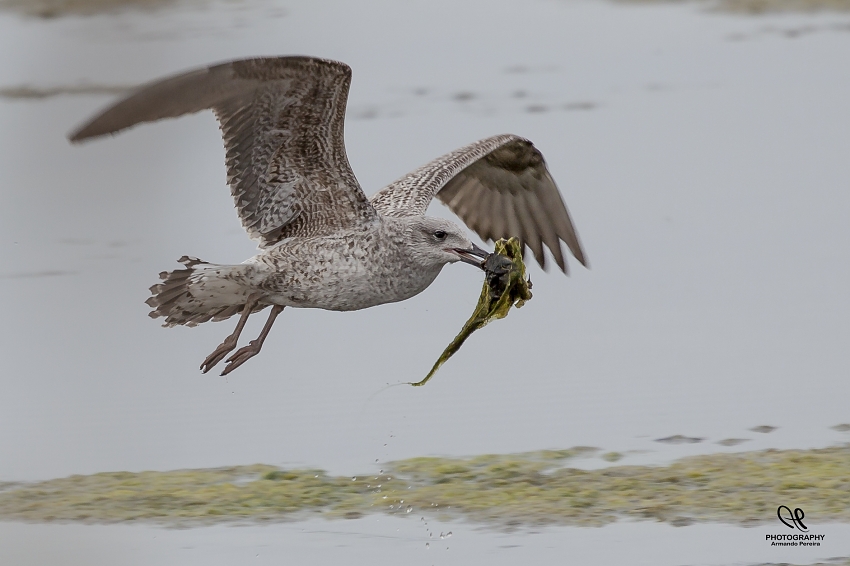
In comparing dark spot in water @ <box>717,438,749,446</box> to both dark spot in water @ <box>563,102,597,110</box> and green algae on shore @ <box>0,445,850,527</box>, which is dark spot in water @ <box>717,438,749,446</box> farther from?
dark spot in water @ <box>563,102,597,110</box>

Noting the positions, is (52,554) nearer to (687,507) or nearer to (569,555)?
(569,555)

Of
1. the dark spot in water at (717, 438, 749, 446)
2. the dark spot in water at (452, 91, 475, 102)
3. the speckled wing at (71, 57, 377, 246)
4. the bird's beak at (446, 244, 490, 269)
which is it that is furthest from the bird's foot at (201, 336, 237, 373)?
the dark spot in water at (452, 91, 475, 102)

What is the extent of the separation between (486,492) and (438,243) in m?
1.23

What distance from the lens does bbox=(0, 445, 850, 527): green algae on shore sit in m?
7.42

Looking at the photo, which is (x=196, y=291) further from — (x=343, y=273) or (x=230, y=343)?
(x=343, y=273)

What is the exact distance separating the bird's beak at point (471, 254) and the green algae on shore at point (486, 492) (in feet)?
3.63

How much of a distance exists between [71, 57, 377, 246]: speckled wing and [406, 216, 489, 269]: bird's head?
0.89 ft

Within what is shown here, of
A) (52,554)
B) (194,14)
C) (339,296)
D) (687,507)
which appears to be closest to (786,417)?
(687,507)

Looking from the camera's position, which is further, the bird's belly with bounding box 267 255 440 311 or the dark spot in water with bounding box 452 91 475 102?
the dark spot in water with bounding box 452 91 475 102

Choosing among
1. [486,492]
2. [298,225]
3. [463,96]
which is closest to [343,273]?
[298,225]

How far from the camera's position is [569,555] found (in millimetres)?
7004

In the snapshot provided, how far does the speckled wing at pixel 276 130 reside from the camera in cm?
683

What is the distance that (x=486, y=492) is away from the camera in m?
7.74

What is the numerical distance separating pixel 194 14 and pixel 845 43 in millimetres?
6406
